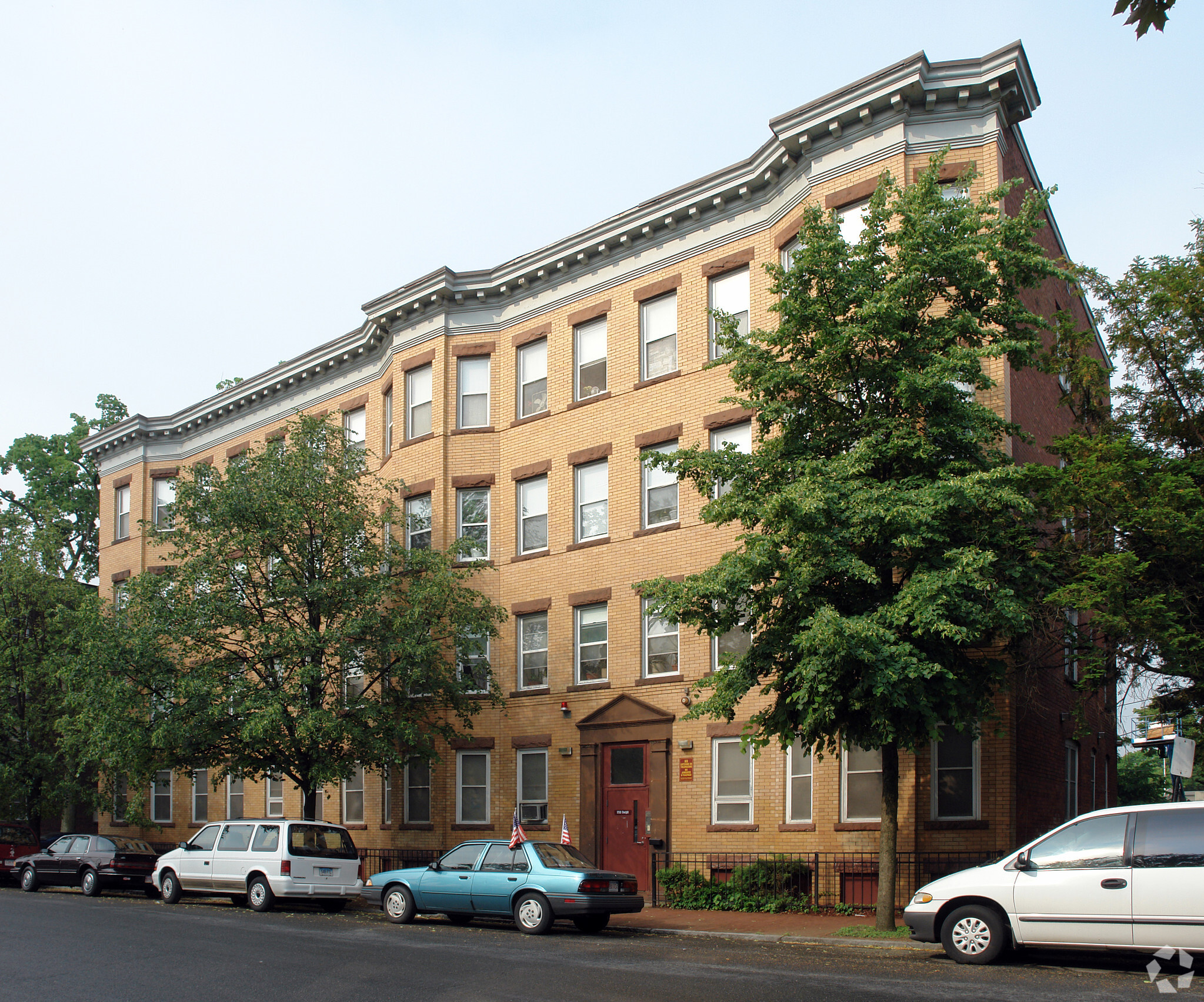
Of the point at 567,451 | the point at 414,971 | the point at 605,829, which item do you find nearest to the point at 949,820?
the point at 605,829

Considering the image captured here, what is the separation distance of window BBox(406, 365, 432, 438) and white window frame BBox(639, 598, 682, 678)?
26.7ft

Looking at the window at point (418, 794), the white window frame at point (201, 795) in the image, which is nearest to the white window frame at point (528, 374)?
the window at point (418, 794)

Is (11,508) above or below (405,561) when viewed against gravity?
above

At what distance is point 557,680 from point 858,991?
1542cm

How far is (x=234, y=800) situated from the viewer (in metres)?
35.2

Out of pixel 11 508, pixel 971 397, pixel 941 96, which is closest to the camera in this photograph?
pixel 971 397

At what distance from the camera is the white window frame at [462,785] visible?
89.5 ft

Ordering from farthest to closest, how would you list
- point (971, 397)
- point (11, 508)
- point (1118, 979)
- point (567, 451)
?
1. point (11, 508)
2. point (567, 451)
3. point (971, 397)
4. point (1118, 979)

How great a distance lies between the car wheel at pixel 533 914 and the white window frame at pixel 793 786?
5.98 meters

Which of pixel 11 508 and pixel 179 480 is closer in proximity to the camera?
pixel 179 480

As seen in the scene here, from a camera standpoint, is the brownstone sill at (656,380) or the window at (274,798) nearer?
the brownstone sill at (656,380)

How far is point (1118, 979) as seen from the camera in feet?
40.0

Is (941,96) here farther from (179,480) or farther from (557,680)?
(179,480)

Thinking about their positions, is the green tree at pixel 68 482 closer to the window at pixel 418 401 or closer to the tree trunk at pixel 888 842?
the window at pixel 418 401
